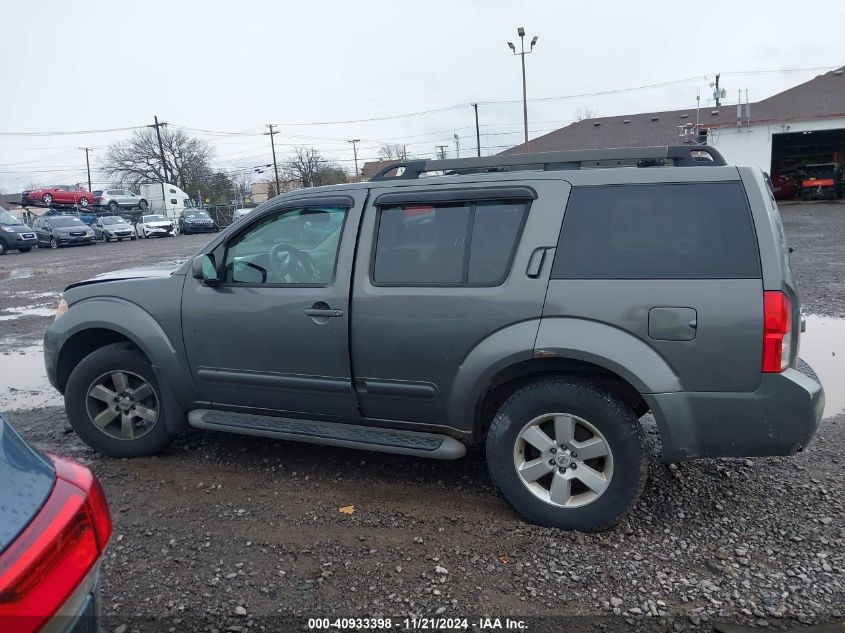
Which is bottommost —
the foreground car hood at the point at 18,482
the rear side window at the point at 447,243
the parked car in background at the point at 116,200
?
the foreground car hood at the point at 18,482

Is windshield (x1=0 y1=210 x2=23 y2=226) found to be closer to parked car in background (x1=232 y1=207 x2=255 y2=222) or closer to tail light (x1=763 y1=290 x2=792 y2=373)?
parked car in background (x1=232 y1=207 x2=255 y2=222)

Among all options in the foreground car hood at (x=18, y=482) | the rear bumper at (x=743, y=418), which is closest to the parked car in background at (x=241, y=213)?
the foreground car hood at (x=18, y=482)

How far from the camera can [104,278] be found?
4617 mm

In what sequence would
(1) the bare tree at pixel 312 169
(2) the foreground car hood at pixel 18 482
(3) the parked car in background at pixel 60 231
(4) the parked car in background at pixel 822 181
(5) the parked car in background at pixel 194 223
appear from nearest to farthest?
(2) the foreground car hood at pixel 18 482 → (3) the parked car in background at pixel 60 231 → (4) the parked car in background at pixel 822 181 → (5) the parked car in background at pixel 194 223 → (1) the bare tree at pixel 312 169

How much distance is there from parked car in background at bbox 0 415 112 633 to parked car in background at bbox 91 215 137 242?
116 ft

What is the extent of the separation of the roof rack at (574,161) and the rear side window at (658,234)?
15.1 inches

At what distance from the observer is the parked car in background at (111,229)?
3409 centimetres

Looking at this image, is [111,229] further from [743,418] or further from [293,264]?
[743,418]

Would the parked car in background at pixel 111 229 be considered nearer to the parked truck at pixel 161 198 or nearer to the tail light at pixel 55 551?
the parked truck at pixel 161 198

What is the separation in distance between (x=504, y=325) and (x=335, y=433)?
1255 mm

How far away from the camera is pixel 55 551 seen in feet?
5.63

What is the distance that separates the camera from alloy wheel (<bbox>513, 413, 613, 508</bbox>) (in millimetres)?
3271

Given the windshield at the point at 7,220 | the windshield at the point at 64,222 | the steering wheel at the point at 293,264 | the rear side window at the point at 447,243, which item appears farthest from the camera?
the windshield at the point at 64,222

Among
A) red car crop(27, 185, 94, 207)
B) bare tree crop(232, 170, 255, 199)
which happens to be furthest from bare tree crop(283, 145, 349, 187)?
red car crop(27, 185, 94, 207)
